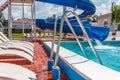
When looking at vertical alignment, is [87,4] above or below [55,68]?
above

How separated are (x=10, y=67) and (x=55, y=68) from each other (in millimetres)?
780

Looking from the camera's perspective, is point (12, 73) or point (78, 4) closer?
point (12, 73)

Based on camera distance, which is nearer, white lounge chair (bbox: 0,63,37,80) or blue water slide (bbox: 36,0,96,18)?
white lounge chair (bbox: 0,63,37,80)

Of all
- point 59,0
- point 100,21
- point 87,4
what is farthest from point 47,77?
point 100,21

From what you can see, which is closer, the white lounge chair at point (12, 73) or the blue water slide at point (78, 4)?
the white lounge chair at point (12, 73)

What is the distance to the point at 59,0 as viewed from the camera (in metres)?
16.0

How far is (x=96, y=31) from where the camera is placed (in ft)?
60.4

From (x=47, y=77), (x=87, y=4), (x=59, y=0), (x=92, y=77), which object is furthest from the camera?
(x=87, y=4)

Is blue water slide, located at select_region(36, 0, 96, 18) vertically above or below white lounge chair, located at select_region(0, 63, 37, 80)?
above

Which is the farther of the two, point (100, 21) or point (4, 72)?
point (100, 21)

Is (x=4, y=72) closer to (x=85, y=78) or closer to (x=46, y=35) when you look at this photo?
(x=85, y=78)

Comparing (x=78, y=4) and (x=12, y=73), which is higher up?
(x=78, y=4)

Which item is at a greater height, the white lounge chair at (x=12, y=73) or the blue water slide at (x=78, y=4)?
the blue water slide at (x=78, y=4)

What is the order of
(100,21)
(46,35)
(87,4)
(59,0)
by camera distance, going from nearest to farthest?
(59,0) < (87,4) < (46,35) < (100,21)
